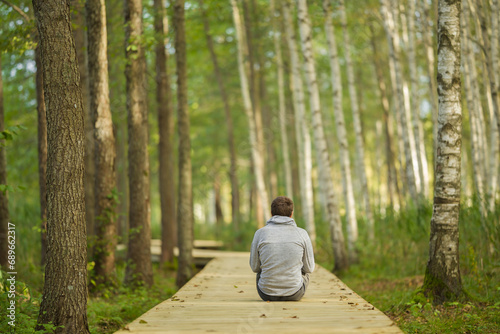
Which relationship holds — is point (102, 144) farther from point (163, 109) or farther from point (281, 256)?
point (163, 109)

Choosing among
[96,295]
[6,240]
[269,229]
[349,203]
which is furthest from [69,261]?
[349,203]

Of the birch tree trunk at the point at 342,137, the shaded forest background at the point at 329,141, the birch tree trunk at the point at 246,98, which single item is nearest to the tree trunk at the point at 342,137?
the birch tree trunk at the point at 342,137

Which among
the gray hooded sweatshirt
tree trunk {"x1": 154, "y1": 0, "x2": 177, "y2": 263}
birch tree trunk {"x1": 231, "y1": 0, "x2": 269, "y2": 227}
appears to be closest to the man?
the gray hooded sweatshirt

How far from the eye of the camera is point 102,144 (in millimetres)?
9219

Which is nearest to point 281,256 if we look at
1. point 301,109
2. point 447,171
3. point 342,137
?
point 447,171

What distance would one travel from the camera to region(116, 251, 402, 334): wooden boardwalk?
4.56m

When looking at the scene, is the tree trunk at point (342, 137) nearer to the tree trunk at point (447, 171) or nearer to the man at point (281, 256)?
the tree trunk at point (447, 171)

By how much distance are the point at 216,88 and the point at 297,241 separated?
23.3 meters

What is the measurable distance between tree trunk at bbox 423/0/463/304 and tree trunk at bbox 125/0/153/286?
226 inches

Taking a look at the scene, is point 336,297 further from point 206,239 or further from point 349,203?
point 206,239

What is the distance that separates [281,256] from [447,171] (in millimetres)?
2694

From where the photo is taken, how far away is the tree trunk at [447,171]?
6.87 meters

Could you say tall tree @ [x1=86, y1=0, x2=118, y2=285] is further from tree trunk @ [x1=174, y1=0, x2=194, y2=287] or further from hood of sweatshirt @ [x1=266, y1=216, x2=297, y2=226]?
hood of sweatshirt @ [x1=266, y1=216, x2=297, y2=226]

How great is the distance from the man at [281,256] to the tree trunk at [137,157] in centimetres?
467
